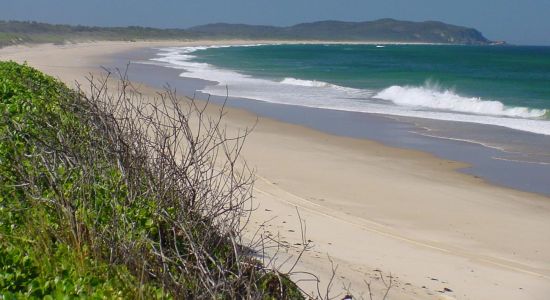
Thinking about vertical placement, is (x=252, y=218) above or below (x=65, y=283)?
below

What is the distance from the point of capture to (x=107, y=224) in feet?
13.7

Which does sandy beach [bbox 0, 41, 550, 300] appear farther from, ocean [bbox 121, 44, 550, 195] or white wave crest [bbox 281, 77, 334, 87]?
white wave crest [bbox 281, 77, 334, 87]

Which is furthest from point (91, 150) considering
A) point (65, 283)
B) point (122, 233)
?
point (65, 283)

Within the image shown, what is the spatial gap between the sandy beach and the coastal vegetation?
1538mm

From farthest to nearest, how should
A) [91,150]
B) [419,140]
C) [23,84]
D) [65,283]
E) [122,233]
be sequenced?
[419,140] → [23,84] → [91,150] → [122,233] → [65,283]

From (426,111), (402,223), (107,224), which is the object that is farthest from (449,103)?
(107,224)

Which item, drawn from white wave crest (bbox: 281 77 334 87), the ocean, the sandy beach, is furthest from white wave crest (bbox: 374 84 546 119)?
the sandy beach

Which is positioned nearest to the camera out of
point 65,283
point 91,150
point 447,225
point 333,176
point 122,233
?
point 65,283

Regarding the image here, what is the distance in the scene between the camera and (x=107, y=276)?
12.4 feet

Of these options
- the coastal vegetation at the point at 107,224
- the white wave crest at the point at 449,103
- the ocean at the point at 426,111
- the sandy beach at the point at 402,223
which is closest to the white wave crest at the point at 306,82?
the ocean at the point at 426,111

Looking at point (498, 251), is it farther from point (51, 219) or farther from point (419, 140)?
point (419, 140)

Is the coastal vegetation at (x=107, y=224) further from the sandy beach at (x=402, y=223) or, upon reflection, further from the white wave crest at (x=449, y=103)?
the white wave crest at (x=449, y=103)

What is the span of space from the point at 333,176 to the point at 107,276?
318 inches

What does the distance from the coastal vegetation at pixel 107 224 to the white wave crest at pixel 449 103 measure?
786 inches
